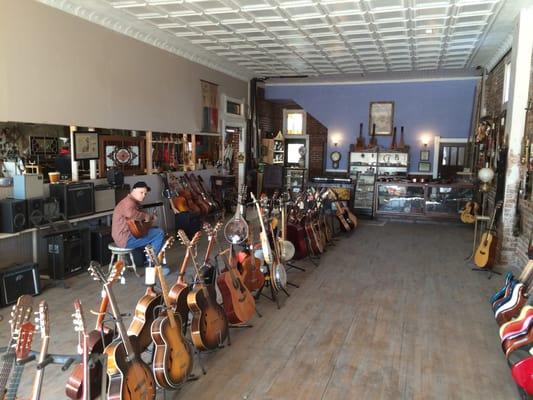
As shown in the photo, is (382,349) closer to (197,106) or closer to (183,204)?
(183,204)

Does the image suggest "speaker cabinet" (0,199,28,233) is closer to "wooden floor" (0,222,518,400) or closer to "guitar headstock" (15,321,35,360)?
"wooden floor" (0,222,518,400)

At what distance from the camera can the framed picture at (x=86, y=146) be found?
6457 millimetres

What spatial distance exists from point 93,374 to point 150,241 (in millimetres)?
3325

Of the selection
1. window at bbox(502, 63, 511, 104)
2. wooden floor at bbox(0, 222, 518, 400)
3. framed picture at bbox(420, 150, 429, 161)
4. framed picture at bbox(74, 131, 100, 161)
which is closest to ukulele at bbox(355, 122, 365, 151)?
framed picture at bbox(420, 150, 429, 161)

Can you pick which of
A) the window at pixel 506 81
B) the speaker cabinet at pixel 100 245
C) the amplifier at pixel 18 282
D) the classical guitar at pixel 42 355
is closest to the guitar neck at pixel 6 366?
the classical guitar at pixel 42 355

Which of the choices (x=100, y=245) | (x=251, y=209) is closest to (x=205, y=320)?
(x=100, y=245)

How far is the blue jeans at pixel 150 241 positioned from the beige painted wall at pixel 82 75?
1974mm

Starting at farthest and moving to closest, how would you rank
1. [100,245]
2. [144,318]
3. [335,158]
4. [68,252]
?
[335,158]
[100,245]
[68,252]
[144,318]

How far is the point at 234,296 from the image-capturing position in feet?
13.0

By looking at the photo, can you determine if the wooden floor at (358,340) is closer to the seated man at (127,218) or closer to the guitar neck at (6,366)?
the seated man at (127,218)

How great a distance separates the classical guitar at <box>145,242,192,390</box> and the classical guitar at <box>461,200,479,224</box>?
325 inches

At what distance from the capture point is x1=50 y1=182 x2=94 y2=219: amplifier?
5801 mm

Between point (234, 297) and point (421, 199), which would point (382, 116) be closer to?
point (421, 199)

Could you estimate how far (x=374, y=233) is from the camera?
9.10 m
